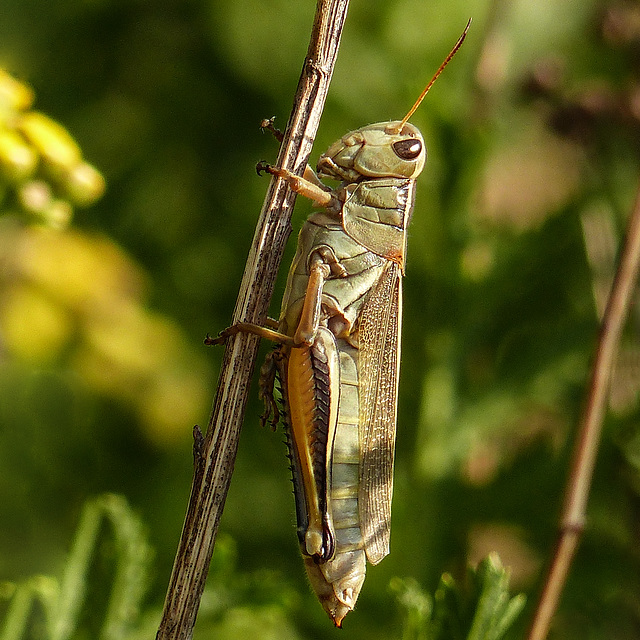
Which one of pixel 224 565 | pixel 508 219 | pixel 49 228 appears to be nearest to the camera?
pixel 224 565

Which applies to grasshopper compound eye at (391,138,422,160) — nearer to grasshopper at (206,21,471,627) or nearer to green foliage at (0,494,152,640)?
grasshopper at (206,21,471,627)

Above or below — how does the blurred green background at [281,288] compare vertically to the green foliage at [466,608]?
above

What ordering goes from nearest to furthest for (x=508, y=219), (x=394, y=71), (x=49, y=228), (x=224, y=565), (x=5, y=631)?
(x=5, y=631)
(x=224, y=565)
(x=49, y=228)
(x=508, y=219)
(x=394, y=71)

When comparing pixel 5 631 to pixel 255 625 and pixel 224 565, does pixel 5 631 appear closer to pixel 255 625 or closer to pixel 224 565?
pixel 224 565

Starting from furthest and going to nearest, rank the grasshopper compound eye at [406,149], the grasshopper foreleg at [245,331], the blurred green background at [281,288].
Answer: the blurred green background at [281,288] → the grasshopper compound eye at [406,149] → the grasshopper foreleg at [245,331]

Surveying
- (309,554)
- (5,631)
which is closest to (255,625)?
(309,554)

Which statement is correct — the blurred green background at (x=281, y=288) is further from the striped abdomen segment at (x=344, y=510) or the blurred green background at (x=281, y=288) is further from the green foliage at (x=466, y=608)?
the green foliage at (x=466, y=608)

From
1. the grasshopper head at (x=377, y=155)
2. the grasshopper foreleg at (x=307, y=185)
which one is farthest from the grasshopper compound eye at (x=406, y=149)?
the grasshopper foreleg at (x=307, y=185)
